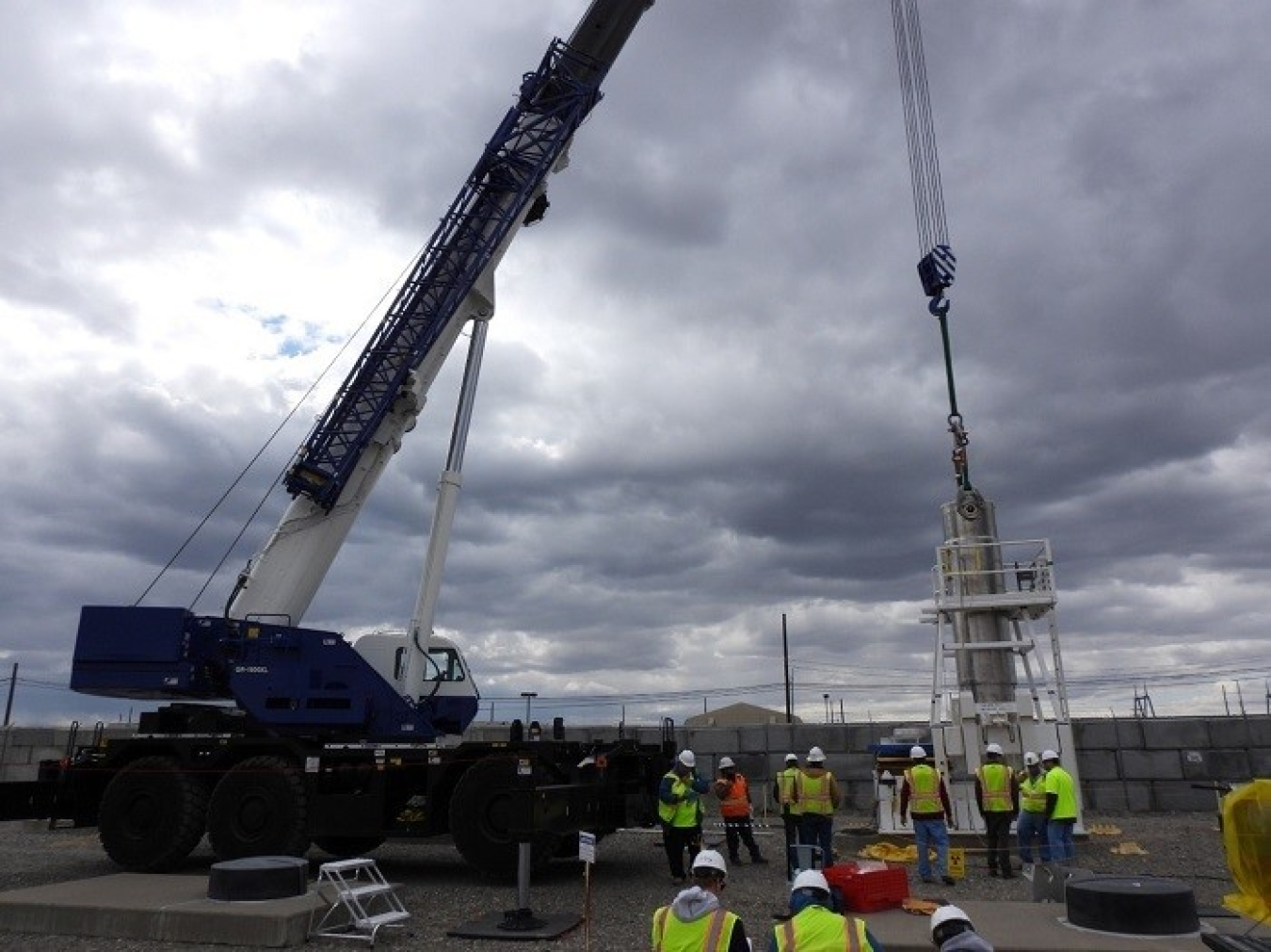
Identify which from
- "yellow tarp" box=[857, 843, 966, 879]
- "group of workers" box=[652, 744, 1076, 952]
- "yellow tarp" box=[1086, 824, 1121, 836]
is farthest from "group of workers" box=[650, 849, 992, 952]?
"yellow tarp" box=[1086, 824, 1121, 836]

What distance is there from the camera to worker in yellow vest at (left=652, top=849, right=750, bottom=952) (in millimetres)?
4344

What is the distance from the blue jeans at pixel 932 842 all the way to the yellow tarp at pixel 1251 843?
6354 millimetres

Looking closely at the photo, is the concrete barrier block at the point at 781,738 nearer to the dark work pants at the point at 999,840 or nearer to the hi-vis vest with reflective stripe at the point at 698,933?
the dark work pants at the point at 999,840

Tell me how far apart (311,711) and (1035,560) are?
11.5m

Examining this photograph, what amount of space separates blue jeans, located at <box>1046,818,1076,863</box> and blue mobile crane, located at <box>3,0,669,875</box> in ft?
16.2

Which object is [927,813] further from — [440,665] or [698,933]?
[698,933]

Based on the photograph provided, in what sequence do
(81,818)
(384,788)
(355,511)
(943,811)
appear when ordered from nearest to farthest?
(943,811) < (384,788) < (81,818) < (355,511)

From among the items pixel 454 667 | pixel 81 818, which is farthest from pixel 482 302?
pixel 81 818

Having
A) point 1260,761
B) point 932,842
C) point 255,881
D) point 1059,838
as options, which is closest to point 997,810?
point 1059,838

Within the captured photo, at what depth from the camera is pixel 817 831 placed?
11.5 meters

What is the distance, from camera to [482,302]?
50.2 ft

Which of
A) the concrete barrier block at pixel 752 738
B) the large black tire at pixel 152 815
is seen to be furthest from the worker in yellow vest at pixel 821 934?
the concrete barrier block at pixel 752 738

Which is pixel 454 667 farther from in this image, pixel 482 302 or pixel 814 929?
pixel 814 929

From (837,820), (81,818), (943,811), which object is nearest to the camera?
(943,811)
